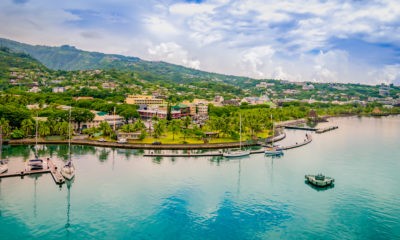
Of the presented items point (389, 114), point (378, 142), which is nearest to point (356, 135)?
point (378, 142)

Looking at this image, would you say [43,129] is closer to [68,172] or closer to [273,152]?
[68,172]

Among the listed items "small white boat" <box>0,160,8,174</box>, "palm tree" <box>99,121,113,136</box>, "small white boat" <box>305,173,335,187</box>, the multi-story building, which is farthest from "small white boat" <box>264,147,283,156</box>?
the multi-story building

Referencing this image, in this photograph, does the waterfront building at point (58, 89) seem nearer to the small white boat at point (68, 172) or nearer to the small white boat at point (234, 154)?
the small white boat at point (234, 154)

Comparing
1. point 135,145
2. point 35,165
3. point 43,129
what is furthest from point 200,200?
point 43,129

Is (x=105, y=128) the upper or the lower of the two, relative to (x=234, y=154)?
upper

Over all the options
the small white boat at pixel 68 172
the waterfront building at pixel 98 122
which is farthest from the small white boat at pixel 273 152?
the waterfront building at pixel 98 122

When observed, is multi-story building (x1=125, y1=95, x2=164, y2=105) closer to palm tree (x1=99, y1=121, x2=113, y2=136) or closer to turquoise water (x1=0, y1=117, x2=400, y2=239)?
palm tree (x1=99, y1=121, x2=113, y2=136)
